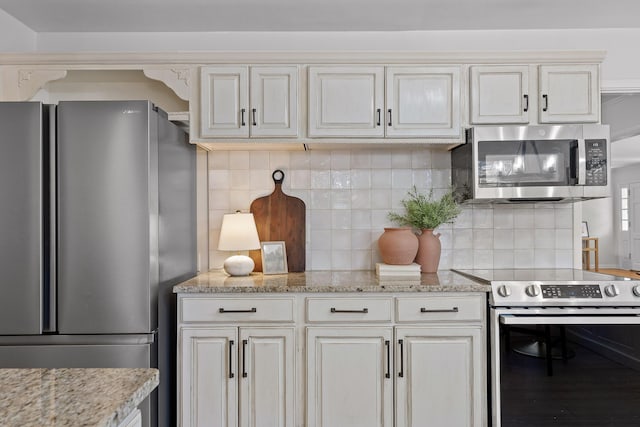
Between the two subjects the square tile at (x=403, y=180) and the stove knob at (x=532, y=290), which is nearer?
the stove knob at (x=532, y=290)

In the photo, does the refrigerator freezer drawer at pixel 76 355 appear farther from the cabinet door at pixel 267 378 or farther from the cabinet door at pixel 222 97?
the cabinet door at pixel 222 97

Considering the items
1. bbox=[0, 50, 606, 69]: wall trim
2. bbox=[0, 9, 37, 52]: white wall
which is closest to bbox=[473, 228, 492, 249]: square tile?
bbox=[0, 50, 606, 69]: wall trim

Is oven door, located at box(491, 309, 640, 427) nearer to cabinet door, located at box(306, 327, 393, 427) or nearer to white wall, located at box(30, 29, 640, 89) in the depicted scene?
cabinet door, located at box(306, 327, 393, 427)

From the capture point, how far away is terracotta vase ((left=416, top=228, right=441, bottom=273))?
8.36 feet

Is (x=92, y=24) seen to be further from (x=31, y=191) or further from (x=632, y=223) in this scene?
(x=632, y=223)

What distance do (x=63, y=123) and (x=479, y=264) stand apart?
254 centimetres

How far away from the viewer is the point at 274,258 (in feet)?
8.47

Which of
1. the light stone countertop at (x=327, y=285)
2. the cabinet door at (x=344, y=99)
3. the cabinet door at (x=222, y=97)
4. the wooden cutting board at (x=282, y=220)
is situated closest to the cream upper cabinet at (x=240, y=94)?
the cabinet door at (x=222, y=97)

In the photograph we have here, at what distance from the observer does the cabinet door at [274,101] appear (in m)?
2.36

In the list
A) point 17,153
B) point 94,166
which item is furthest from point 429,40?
point 17,153

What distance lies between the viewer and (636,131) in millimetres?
2826

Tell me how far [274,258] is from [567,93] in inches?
77.6

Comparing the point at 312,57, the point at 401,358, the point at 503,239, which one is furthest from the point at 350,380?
the point at 312,57

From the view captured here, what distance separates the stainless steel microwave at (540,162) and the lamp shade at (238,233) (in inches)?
52.6
